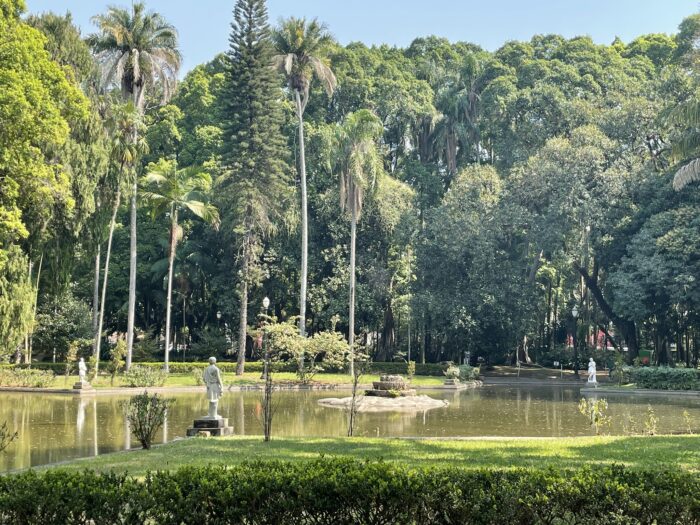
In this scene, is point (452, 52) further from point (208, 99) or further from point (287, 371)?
point (287, 371)

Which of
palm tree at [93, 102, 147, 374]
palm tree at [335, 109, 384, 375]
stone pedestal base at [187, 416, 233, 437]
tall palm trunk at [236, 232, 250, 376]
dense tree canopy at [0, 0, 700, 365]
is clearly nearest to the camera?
stone pedestal base at [187, 416, 233, 437]

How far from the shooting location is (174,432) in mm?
16766

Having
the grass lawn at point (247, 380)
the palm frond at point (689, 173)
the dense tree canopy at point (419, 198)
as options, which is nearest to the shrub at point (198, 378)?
the grass lawn at point (247, 380)

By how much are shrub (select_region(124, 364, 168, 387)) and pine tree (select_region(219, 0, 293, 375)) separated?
29.2 ft

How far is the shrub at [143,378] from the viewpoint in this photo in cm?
3026

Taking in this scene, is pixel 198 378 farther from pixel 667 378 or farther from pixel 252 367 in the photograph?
pixel 667 378

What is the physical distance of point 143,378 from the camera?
99.7 feet

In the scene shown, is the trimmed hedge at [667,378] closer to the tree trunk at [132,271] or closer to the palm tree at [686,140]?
the palm tree at [686,140]

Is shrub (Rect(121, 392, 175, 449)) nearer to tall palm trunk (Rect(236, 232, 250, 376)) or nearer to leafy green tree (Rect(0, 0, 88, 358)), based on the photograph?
leafy green tree (Rect(0, 0, 88, 358))

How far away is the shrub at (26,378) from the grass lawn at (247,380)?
1.58ft

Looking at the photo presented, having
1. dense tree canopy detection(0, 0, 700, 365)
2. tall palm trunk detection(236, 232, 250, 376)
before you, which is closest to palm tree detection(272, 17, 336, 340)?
dense tree canopy detection(0, 0, 700, 365)

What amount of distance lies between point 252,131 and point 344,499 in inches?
1376

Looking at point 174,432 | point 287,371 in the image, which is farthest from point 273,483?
point 287,371

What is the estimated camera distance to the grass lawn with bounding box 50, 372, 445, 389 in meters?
30.9
